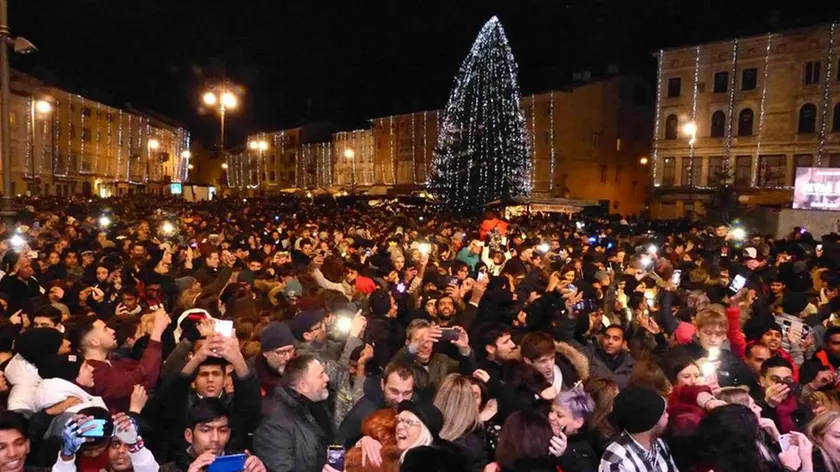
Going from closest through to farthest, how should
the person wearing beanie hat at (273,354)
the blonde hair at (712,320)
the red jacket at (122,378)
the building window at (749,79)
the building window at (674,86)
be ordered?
the red jacket at (122,378) → the person wearing beanie hat at (273,354) → the blonde hair at (712,320) → the building window at (749,79) → the building window at (674,86)

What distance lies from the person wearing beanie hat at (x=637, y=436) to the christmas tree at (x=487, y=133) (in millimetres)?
31702

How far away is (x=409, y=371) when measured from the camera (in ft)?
15.3

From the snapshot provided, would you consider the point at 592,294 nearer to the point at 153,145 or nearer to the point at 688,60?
the point at 688,60

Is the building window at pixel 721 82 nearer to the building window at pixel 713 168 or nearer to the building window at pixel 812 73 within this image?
the building window at pixel 713 168

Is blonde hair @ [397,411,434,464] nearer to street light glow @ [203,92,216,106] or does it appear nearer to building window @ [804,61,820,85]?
street light glow @ [203,92,216,106]

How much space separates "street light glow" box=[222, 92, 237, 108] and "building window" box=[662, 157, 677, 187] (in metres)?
33.7

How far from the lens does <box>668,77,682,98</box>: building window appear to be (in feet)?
141

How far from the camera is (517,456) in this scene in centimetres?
366

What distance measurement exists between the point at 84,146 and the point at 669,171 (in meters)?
52.0

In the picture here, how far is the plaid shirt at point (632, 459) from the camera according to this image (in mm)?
3613

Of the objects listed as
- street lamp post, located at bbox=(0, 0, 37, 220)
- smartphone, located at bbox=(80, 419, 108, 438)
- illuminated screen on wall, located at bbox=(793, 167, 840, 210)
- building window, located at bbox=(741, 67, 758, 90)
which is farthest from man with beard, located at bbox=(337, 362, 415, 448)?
building window, located at bbox=(741, 67, 758, 90)

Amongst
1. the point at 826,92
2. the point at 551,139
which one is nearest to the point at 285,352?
the point at 826,92

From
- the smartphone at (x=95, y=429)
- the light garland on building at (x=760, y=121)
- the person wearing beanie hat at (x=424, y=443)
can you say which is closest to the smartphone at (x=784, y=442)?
the person wearing beanie hat at (x=424, y=443)

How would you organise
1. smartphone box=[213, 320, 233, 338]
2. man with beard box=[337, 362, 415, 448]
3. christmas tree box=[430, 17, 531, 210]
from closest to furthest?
smartphone box=[213, 320, 233, 338]
man with beard box=[337, 362, 415, 448]
christmas tree box=[430, 17, 531, 210]
